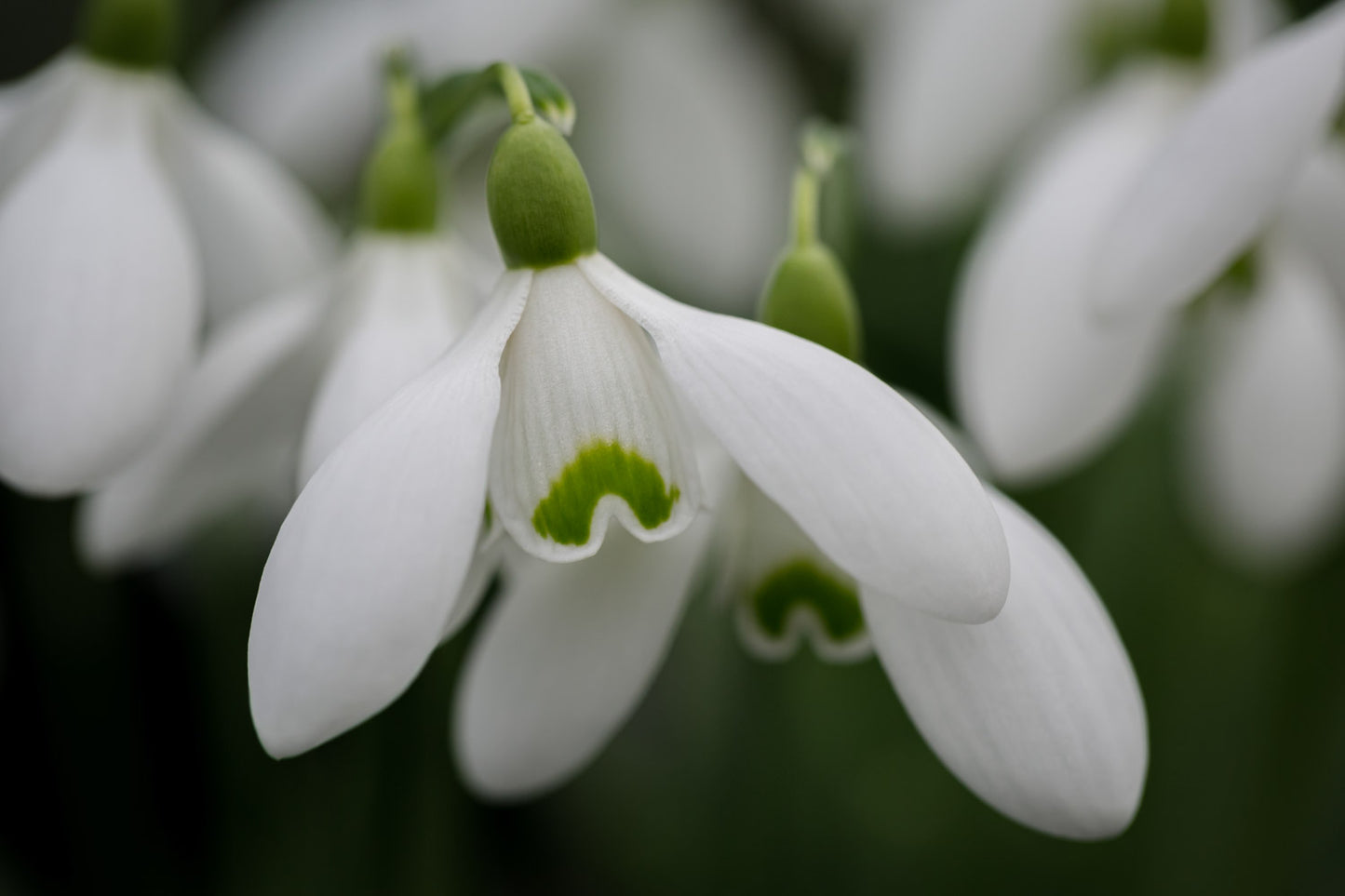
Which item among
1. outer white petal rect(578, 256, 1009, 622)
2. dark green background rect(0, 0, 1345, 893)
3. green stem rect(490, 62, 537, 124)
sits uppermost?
green stem rect(490, 62, 537, 124)

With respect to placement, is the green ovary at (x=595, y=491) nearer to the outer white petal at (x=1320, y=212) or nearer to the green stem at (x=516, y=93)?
the green stem at (x=516, y=93)

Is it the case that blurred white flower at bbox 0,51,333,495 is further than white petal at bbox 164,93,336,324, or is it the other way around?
white petal at bbox 164,93,336,324

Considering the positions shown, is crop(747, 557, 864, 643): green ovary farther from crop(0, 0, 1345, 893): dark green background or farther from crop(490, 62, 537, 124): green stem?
crop(0, 0, 1345, 893): dark green background

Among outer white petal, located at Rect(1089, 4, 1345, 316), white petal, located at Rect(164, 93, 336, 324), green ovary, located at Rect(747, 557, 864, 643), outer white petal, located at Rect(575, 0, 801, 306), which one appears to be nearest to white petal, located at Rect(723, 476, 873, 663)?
green ovary, located at Rect(747, 557, 864, 643)

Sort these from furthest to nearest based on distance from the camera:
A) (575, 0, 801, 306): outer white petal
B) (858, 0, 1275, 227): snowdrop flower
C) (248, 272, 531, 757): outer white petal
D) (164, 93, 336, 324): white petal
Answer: (575, 0, 801, 306): outer white petal, (858, 0, 1275, 227): snowdrop flower, (164, 93, 336, 324): white petal, (248, 272, 531, 757): outer white petal

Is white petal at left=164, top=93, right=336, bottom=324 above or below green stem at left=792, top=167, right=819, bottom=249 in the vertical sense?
below

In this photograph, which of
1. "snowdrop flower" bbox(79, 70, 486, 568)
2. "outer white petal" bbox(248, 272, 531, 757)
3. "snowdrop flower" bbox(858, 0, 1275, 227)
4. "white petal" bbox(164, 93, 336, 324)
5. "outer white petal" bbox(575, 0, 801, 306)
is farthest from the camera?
"outer white petal" bbox(575, 0, 801, 306)

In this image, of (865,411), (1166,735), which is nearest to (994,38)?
(1166,735)

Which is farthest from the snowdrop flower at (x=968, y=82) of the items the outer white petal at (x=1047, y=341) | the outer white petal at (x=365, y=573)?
the outer white petal at (x=365, y=573)
